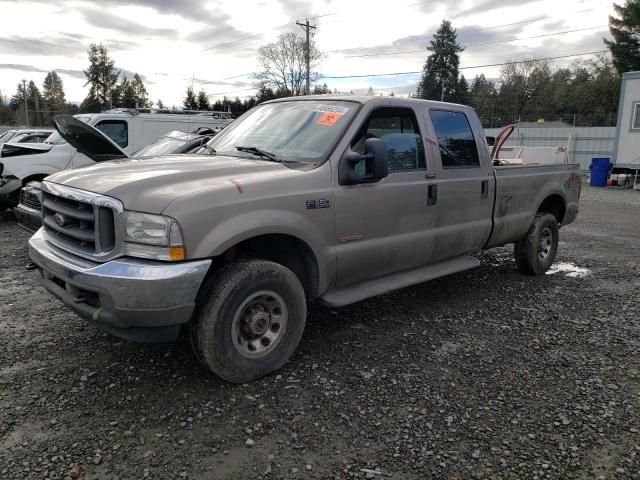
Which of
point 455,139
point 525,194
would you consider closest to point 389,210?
point 455,139

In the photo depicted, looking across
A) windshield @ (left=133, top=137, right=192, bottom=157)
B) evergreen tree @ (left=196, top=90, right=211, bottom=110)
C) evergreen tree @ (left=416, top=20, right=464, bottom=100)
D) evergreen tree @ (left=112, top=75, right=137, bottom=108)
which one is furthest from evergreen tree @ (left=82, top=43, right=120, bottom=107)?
windshield @ (left=133, top=137, right=192, bottom=157)

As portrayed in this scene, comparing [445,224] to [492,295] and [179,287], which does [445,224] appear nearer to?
[492,295]

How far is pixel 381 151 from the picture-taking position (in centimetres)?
379

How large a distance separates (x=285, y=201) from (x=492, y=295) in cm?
315

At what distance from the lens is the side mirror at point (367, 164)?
12.4ft

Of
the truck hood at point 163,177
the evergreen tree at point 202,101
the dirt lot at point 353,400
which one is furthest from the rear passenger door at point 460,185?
the evergreen tree at point 202,101

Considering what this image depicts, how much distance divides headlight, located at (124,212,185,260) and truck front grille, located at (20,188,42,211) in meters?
4.36

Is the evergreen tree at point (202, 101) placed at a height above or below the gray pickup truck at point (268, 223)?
above

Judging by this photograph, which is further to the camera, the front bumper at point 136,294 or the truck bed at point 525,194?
the truck bed at point 525,194

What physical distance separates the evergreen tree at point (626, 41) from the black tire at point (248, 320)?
50160 millimetres

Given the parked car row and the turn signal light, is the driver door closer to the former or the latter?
the turn signal light

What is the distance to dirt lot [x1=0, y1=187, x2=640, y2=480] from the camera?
2736 millimetres

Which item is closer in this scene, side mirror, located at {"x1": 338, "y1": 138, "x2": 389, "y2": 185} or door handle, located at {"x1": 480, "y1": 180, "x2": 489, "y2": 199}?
side mirror, located at {"x1": 338, "y1": 138, "x2": 389, "y2": 185}

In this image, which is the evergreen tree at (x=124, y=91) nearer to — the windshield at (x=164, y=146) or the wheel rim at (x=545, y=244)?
the windshield at (x=164, y=146)
